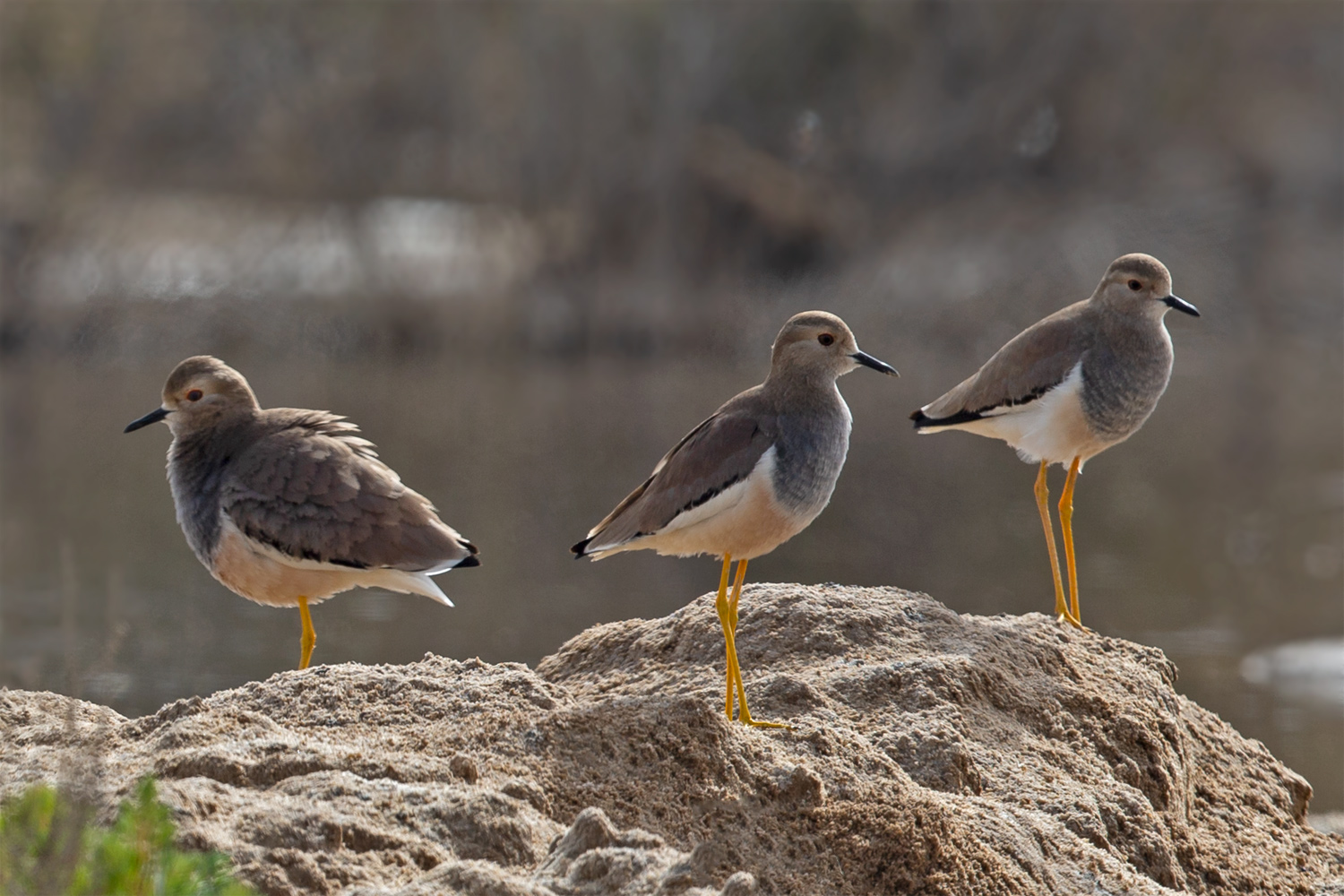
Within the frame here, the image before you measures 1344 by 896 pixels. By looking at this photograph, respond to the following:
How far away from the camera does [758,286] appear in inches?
1180

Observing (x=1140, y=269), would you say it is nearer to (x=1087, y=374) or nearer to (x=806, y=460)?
(x=1087, y=374)

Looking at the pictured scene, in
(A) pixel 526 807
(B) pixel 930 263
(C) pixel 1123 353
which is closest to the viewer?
(A) pixel 526 807

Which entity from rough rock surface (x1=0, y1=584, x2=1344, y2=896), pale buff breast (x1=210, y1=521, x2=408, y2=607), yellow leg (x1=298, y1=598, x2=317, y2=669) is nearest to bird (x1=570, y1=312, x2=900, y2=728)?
rough rock surface (x1=0, y1=584, x2=1344, y2=896)

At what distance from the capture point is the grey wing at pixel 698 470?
573 centimetres

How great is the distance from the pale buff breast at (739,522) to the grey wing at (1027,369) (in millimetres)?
2356

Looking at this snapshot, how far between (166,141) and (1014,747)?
2951 centimetres

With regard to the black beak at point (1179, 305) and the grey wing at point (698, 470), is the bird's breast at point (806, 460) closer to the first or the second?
the grey wing at point (698, 470)

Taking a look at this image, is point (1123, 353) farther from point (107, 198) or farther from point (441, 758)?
point (107, 198)

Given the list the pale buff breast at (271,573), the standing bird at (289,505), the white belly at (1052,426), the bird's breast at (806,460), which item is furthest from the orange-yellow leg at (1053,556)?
the pale buff breast at (271,573)

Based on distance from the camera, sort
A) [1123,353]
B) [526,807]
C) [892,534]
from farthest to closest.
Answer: [892,534] → [1123,353] → [526,807]

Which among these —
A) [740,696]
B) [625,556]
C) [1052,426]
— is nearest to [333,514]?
[740,696]

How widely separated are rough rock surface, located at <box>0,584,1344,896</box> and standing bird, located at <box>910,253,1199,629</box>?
4.10ft

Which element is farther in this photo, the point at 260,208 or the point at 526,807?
the point at 260,208

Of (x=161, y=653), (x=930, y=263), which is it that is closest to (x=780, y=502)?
(x=161, y=653)
